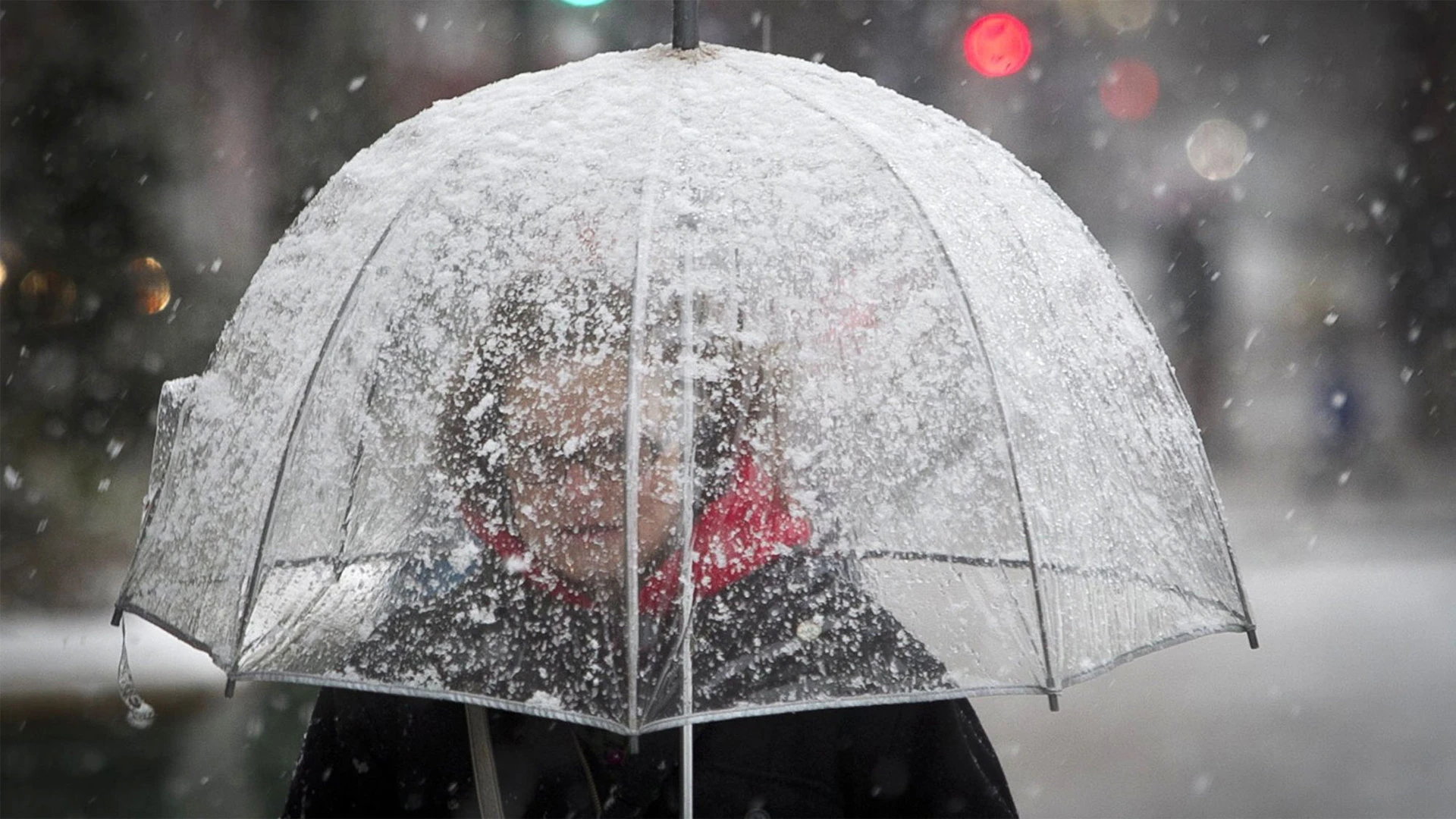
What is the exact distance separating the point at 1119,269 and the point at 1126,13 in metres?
12.5

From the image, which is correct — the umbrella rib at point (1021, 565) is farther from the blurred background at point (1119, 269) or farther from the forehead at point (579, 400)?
the blurred background at point (1119, 269)

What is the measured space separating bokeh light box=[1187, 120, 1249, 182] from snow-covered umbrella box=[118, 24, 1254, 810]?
21.4 meters

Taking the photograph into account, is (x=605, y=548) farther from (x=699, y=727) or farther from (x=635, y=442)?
(x=699, y=727)

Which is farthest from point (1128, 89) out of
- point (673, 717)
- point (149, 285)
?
point (673, 717)

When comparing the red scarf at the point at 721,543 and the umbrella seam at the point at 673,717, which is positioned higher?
the red scarf at the point at 721,543

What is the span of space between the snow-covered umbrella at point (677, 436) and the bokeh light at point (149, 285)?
9.68m

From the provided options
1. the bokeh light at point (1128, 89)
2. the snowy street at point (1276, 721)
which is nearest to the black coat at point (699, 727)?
the snowy street at point (1276, 721)

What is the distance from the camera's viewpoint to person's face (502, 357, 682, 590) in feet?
6.22

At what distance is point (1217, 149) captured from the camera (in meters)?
22.9

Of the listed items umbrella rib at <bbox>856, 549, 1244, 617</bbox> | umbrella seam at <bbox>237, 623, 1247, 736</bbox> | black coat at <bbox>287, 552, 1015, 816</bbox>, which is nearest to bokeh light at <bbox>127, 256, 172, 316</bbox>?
black coat at <bbox>287, 552, 1015, 816</bbox>

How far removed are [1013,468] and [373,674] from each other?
0.93m

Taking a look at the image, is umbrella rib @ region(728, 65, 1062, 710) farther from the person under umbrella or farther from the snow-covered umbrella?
the person under umbrella

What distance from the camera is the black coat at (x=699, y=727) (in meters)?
1.89

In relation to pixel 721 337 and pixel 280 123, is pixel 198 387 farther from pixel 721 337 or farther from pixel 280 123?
pixel 280 123
